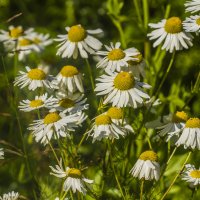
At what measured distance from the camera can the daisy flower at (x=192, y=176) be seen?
202 cm

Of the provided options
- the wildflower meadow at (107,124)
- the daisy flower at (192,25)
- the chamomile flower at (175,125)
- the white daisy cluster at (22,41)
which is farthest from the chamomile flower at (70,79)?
the white daisy cluster at (22,41)

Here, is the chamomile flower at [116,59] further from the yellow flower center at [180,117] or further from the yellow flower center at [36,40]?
the yellow flower center at [36,40]

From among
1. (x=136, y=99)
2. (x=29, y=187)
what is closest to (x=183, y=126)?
(x=136, y=99)

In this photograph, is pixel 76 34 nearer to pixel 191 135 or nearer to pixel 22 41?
pixel 191 135

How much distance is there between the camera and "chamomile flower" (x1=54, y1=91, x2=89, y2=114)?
2178mm

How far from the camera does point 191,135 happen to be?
6.47ft

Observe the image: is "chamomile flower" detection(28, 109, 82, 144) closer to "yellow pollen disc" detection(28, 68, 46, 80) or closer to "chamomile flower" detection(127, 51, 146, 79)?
"yellow pollen disc" detection(28, 68, 46, 80)

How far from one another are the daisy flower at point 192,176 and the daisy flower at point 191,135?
4.7 inches

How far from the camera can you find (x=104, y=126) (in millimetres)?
1999

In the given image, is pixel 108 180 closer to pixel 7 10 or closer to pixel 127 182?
pixel 127 182

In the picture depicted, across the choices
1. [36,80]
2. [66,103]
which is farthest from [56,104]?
[36,80]

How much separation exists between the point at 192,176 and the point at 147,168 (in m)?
0.22

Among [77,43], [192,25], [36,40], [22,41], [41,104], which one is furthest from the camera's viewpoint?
[36,40]

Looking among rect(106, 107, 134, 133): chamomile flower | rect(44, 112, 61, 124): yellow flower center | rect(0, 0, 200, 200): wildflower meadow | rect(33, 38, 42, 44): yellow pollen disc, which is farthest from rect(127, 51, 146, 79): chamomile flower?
rect(33, 38, 42, 44): yellow pollen disc
